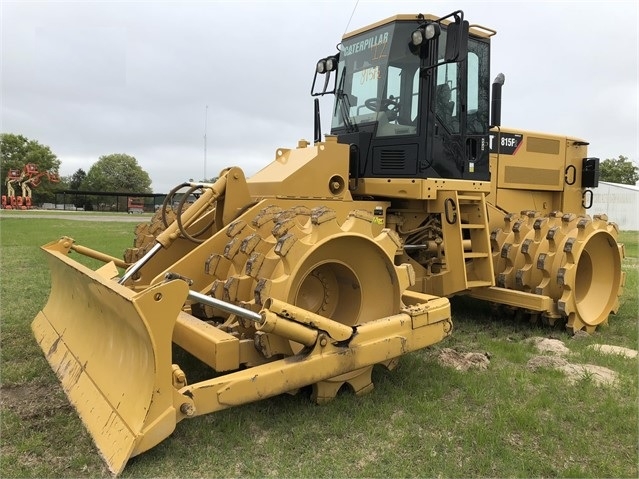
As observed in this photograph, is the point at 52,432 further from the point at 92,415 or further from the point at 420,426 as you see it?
the point at 420,426

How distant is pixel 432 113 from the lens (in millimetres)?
5559

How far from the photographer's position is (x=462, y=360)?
16.0 feet

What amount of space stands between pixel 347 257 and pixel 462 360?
1.67 meters

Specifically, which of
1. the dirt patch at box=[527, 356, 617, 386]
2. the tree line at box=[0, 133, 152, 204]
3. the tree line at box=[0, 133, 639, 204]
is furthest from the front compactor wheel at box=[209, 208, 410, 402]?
the tree line at box=[0, 133, 152, 204]

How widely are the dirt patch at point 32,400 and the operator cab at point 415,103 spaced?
3.62 meters

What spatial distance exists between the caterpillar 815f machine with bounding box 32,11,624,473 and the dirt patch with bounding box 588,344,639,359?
1.60 feet

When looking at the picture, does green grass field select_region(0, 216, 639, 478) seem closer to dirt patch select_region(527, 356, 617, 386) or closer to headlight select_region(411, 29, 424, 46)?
dirt patch select_region(527, 356, 617, 386)

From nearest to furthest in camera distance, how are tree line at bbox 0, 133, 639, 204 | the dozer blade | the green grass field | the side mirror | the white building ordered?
the dozer blade → the green grass field → the side mirror → the white building → tree line at bbox 0, 133, 639, 204

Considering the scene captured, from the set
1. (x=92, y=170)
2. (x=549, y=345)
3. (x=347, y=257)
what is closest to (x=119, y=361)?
(x=347, y=257)

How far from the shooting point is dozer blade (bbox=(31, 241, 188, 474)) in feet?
9.80

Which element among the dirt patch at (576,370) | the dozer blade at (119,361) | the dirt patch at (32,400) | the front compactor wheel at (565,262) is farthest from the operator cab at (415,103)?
the dirt patch at (32,400)

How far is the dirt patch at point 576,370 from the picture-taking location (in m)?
4.49

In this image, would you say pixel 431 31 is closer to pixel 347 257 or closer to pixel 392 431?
pixel 347 257

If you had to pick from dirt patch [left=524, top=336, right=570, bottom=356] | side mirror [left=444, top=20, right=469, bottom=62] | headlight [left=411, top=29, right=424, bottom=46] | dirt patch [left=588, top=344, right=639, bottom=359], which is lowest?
dirt patch [left=588, top=344, right=639, bottom=359]
